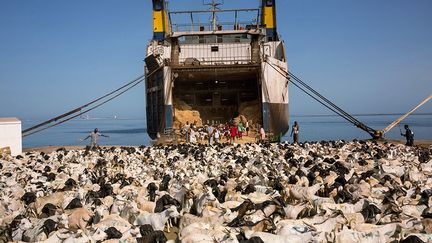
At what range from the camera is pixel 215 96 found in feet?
98.1

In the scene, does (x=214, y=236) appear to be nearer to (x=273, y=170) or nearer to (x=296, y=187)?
(x=296, y=187)

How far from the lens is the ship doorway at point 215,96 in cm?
2631

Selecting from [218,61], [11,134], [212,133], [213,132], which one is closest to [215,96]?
[218,61]

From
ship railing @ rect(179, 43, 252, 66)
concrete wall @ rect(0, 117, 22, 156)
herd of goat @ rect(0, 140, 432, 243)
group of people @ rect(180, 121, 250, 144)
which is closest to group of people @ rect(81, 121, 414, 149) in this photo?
group of people @ rect(180, 121, 250, 144)

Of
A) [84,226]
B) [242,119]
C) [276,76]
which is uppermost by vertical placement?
[276,76]

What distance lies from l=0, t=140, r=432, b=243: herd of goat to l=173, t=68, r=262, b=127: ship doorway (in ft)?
A: 39.1

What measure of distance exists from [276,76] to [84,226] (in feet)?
65.0

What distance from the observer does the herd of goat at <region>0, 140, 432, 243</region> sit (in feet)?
20.4

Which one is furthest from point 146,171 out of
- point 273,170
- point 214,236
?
point 214,236

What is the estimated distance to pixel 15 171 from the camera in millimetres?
13602

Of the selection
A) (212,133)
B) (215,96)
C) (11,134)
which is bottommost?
(212,133)

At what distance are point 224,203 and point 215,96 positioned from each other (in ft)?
72.0

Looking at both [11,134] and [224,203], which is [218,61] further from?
[224,203]

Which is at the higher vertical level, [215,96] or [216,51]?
[216,51]
